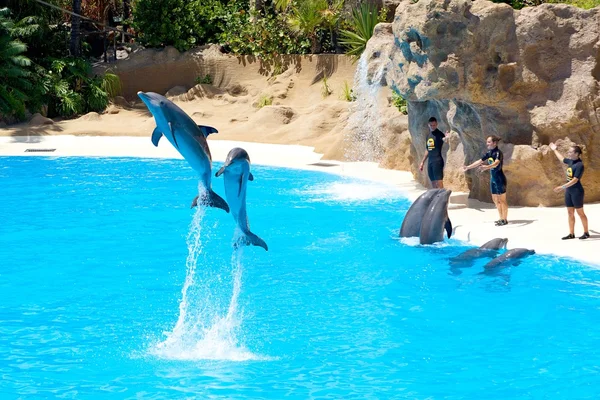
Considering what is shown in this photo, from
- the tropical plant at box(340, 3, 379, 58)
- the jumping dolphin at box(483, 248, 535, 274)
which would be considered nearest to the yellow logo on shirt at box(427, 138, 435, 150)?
the jumping dolphin at box(483, 248, 535, 274)

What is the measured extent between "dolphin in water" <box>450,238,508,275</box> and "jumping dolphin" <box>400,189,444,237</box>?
4.33 feet

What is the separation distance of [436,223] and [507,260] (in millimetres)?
1546

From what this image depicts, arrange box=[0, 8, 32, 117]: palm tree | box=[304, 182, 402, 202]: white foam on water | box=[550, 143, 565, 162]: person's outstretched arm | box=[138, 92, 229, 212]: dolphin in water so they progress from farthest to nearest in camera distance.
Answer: box=[0, 8, 32, 117]: palm tree, box=[304, 182, 402, 202]: white foam on water, box=[550, 143, 565, 162]: person's outstretched arm, box=[138, 92, 229, 212]: dolphin in water

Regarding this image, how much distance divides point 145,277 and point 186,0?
2146 cm

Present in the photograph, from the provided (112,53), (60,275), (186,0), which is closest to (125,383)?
(60,275)

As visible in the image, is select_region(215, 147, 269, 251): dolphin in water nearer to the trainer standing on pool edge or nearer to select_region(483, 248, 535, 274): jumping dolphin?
select_region(483, 248, 535, 274): jumping dolphin

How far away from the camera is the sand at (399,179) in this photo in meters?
11.4

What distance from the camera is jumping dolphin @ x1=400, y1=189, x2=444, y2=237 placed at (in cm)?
1242

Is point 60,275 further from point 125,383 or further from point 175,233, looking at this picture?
point 125,383

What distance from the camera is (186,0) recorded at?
30766 millimetres

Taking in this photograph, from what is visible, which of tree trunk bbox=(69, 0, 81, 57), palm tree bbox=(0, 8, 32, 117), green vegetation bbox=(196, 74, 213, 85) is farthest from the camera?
green vegetation bbox=(196, 74, 213, 85)

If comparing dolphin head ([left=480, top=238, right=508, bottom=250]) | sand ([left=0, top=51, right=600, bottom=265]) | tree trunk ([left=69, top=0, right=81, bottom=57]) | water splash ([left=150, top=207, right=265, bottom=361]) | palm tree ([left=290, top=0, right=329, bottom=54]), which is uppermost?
palm tree ([left=290, top=0, right=329, bottom=54])

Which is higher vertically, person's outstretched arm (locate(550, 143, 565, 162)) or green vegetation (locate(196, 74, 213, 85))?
green vegetation (locate(196, 74, 213, 85))

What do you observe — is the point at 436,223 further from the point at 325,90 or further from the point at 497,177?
the point at 325,90
